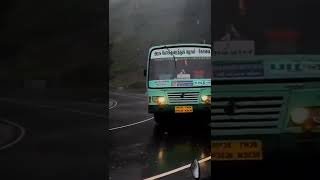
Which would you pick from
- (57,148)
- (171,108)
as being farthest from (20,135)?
(171,108)

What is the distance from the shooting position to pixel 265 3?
16.4ft

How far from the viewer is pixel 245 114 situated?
17.9 ft

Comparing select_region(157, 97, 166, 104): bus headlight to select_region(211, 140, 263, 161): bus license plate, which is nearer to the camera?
select_region(211, 140, 263, 161): bus license plate

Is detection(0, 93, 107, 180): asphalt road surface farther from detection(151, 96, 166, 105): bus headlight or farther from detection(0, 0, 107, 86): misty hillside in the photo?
detection(0, 0, 107, 86): misty hillside

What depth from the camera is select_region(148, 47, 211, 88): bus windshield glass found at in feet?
25.0

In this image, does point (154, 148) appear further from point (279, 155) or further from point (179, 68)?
point (279, 155)

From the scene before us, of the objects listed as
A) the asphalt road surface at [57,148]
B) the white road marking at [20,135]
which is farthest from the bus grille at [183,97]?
the white road marking at [20,135]

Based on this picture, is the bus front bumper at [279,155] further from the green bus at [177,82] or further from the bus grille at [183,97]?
the bus grille at [183,97]

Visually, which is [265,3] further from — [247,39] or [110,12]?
[110,12]

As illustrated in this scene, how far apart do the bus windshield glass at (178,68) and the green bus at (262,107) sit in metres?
1.65

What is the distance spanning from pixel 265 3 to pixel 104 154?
A: 393 centimetres

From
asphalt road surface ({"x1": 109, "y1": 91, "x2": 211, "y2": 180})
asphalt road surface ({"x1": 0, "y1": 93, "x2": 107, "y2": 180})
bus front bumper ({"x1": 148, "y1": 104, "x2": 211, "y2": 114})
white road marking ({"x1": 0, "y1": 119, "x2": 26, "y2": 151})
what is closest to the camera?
asphalt road surface ({"x1": 109, "y1": 91, "x2": 211, "y2": 180})

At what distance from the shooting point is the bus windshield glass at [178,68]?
7621mm

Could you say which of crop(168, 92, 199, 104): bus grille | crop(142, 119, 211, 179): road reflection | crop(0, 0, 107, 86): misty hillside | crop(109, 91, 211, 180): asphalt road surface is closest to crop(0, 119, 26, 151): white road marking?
crop(109, 91, 211, 180): asphalt road surface
